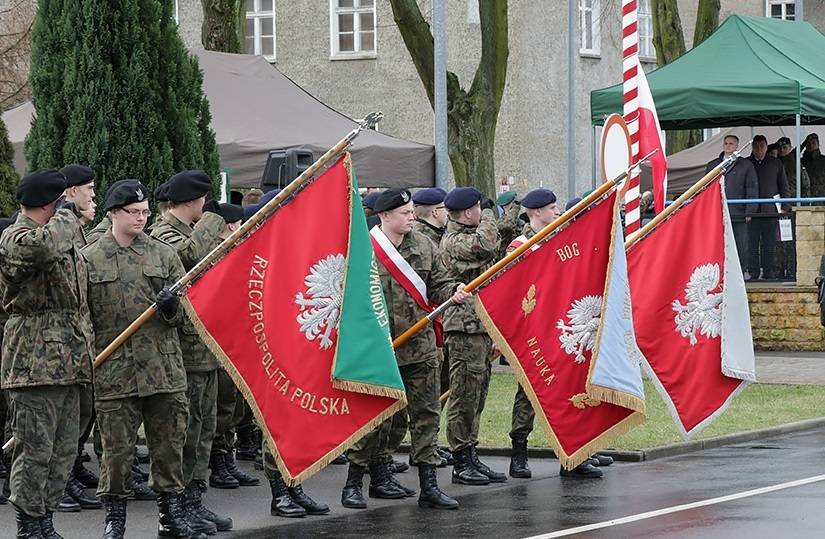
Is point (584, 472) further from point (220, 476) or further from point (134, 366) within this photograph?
point (134, 366)

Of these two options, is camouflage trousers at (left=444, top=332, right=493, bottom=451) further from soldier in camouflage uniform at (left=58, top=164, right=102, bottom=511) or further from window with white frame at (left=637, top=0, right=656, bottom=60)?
window with white frame at (left=637, top=0, right=656, bottom=60)

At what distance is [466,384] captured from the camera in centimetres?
1234

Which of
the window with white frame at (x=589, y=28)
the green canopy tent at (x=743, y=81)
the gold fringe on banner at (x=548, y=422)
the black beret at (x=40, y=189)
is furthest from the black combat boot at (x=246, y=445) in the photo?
the window with white frame at (x=589, y=28)

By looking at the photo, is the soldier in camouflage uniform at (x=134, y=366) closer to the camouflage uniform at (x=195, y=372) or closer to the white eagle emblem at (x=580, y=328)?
the camouflage uniform at (x=195, y=372)

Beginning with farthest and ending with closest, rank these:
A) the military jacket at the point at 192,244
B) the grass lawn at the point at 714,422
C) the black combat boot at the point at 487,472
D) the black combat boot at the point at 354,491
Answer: the grass lawn at the point at 714,422 < the black combat boot at the point at 487,472 < the black combat boot at the point at 354,491 < the military jacket at the point at 192,244

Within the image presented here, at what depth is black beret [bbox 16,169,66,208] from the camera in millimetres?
9680

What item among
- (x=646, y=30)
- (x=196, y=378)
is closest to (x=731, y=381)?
(x=196, y=378)

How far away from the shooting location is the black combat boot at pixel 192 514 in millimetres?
10203

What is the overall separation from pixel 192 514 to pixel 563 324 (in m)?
2.92

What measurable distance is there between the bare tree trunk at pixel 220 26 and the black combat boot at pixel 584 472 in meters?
11.8

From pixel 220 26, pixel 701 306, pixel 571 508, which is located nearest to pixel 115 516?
pixel 571 508

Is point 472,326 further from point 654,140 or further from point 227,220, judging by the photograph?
point 654,140

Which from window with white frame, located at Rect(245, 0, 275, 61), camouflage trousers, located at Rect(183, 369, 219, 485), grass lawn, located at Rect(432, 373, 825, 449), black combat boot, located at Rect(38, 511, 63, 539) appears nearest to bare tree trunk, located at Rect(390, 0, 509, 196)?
grass lawn, located at Rect(432, 373, 825, 449)

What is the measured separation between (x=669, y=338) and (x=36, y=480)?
529 centimetres
